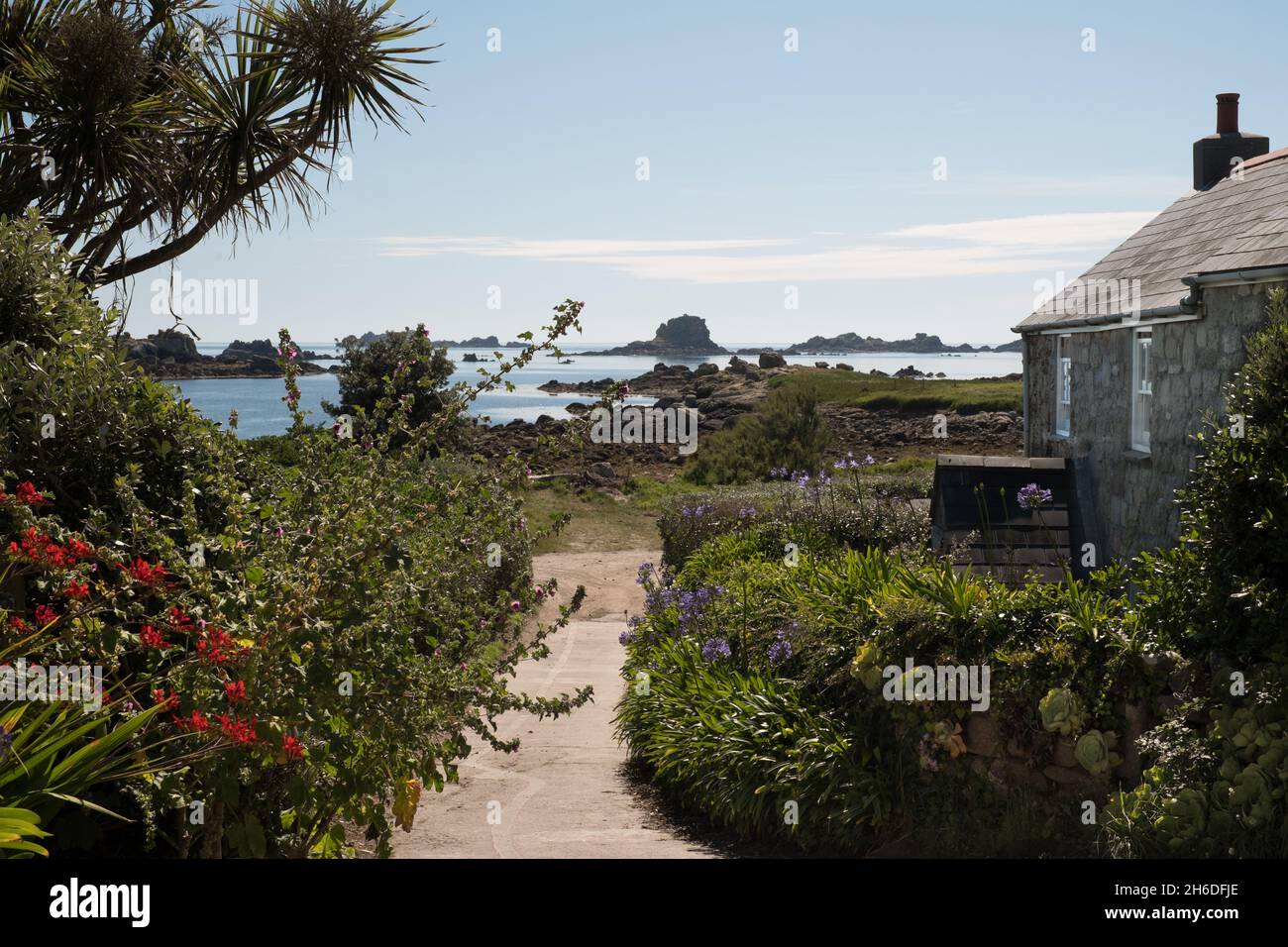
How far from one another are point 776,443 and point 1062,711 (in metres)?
23.1

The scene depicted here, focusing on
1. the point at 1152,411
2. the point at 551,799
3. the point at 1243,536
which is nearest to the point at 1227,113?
the point at 1152,411

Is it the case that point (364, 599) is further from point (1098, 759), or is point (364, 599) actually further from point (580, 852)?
point (1098, 759)

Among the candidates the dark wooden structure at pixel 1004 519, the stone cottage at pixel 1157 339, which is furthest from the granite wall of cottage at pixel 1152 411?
the dark wooden structure at pixel 1004 519

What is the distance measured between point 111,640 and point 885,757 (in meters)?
4.65

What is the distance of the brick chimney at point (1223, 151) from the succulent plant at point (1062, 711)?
10.8 metres

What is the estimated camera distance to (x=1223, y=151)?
1489 cm

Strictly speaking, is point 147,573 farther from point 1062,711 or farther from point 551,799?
point 1062,711

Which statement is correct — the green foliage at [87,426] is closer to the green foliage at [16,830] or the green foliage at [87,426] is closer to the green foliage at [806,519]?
the green foliage at [16,830]

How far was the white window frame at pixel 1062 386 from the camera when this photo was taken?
1382 centimetres

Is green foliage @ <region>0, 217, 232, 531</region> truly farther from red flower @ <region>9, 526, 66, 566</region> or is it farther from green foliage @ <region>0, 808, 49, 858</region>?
green foliage @ <region>0, 808, 49, 858</region>

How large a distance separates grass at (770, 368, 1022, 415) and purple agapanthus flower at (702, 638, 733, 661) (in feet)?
108

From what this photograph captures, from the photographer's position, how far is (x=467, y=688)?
5.21 m

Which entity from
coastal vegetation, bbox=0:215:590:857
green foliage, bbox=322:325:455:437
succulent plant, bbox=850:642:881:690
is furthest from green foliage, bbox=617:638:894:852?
green foliage, bbox=322:325:455:437
